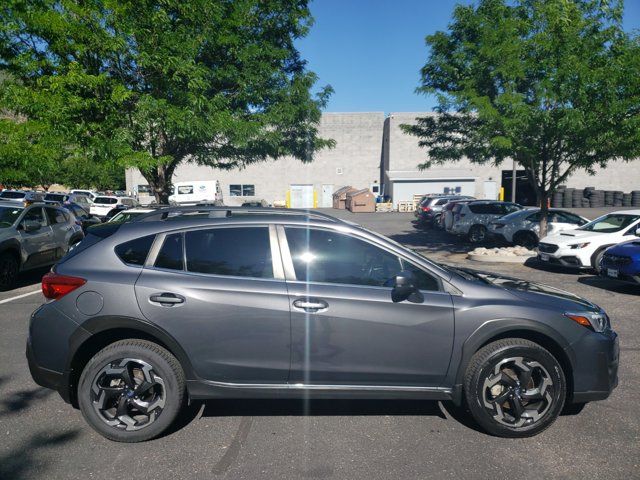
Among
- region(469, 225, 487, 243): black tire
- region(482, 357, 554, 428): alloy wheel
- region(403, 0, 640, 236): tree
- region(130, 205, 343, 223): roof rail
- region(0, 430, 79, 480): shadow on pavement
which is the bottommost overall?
region(0, 430, 79, 480): shadow on pavement

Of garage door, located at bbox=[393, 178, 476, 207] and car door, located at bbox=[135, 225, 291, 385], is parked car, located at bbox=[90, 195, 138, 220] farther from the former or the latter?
car door, located at bbox=[135, 225, 291, 385]

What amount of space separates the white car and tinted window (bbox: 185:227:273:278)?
9.24 m

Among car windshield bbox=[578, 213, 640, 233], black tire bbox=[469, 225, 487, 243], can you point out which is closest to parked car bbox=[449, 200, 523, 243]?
black tire bbox=[469, 225, 487, 243]

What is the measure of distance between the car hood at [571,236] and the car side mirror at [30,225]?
36.4 feet

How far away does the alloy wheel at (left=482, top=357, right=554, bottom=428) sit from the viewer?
3453 mm

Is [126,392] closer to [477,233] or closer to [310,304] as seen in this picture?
[310,304]

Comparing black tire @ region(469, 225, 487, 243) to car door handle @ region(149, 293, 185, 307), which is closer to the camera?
car door handle @ region(149, 293, 185, 307)

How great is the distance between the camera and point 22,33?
1128cm

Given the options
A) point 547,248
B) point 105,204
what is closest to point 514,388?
point 547,248

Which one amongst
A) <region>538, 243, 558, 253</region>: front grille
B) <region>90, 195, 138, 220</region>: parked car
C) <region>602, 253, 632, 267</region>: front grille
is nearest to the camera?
<region>602, 253, 632, 267</region>: front grille

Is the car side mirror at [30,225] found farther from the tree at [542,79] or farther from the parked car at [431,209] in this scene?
the parked car at [431,209]

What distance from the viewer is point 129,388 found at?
135 inches

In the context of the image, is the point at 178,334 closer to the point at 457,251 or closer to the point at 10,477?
the point at 10,477

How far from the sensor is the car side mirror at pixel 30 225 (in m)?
9.16
